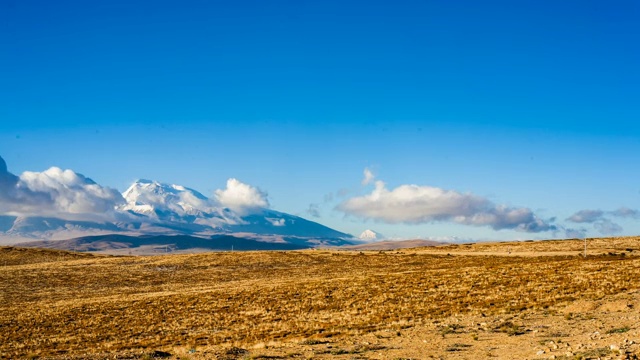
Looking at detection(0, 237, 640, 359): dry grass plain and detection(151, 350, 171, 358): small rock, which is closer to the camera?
detection(0, 237, 640, 359): dry grass plain

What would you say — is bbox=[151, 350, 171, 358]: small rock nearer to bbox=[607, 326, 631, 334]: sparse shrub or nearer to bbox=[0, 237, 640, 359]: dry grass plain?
bbox=[0, 237, 640, 359]: dry grass plain

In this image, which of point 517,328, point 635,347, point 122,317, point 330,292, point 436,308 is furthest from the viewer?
point 330,292

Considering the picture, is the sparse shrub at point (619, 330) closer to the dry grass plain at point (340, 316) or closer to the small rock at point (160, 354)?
the dry grass plain at point (340, 316)

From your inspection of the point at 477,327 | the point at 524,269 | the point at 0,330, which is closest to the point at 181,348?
the point at 477,327

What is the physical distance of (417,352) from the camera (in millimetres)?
23219

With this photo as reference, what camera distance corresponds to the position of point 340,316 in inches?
1492

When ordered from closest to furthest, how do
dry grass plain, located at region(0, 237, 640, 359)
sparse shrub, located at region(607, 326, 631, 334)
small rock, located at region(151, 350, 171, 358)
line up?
sparse shrub, located at region(607, 326, 631, 334)
dry grass plain, located at region(0, 237, 640, 359)
small rock, located at region(151, 350, 171, 358)

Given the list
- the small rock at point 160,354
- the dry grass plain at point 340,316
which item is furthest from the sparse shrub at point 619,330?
the small rock at point 160,354

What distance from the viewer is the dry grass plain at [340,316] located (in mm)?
24438

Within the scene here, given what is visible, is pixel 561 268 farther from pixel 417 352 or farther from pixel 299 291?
pixel 417 352

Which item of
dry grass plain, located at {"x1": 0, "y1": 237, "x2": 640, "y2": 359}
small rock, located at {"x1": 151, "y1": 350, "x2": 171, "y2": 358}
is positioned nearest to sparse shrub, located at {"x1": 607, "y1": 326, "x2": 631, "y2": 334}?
dry grass plain, located at {"x1": 0, "y1": 237, "x2": 640, "y2": 359}

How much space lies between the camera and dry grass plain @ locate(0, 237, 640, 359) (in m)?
24.4

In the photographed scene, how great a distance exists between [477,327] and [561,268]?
31191mm

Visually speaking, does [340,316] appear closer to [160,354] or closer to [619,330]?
[160,354]
